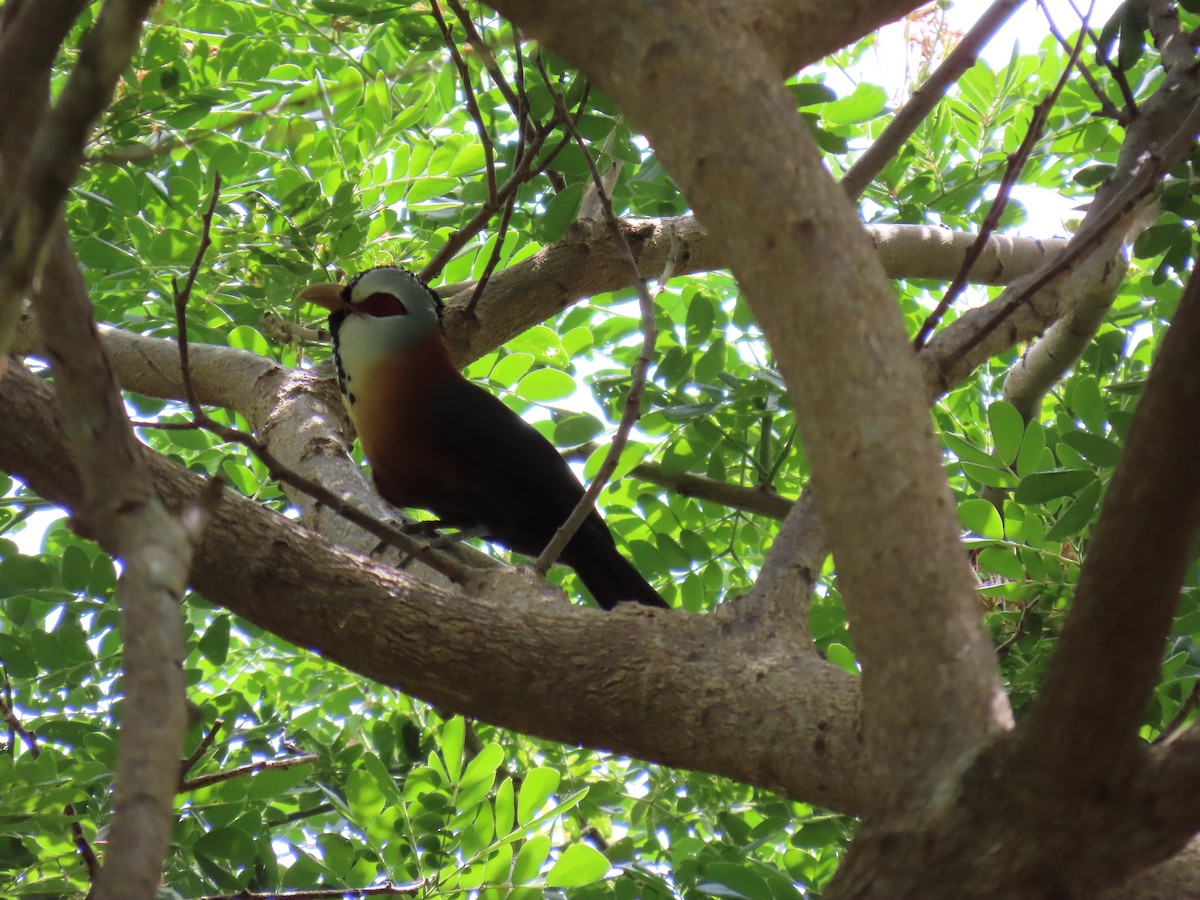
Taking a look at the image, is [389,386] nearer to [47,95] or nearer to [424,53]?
[424,53]

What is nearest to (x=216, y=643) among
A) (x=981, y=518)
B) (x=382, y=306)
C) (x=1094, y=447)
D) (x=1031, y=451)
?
(x=382, y=306)

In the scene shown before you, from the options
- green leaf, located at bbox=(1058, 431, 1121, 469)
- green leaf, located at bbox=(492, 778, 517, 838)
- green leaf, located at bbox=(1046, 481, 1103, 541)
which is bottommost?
green leaf, located at bbox=(492, 778, 517, 838)

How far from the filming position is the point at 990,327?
6.73ft

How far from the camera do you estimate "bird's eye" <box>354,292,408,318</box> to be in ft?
12.3

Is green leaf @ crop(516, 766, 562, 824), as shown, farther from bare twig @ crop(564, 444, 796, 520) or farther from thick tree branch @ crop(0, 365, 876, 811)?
bare twig @ crop(564, 444, 796, 520)

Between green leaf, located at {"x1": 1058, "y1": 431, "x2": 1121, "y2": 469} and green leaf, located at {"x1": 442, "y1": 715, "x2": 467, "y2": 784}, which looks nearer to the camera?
green leaf, located at {"x1": 1058, "y1": 431, "x2": 1121, "y2": 469}

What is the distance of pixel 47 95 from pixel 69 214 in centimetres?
260

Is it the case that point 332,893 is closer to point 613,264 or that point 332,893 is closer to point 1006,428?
point 1006,428

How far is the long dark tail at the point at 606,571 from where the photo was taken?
3.29 metres

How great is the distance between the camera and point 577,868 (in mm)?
2619

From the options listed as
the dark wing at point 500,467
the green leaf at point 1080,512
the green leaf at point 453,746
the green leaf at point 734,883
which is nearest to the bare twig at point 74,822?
the green leaf at point 453,746

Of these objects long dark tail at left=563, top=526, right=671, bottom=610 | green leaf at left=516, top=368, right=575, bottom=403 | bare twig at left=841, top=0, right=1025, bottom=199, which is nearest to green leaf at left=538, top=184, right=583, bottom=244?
green leaf at left=516, top=368, right=575, bottom=403

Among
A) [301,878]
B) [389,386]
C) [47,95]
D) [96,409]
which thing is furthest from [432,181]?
[96,409]

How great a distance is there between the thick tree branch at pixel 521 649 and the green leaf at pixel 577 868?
2.28 ft
